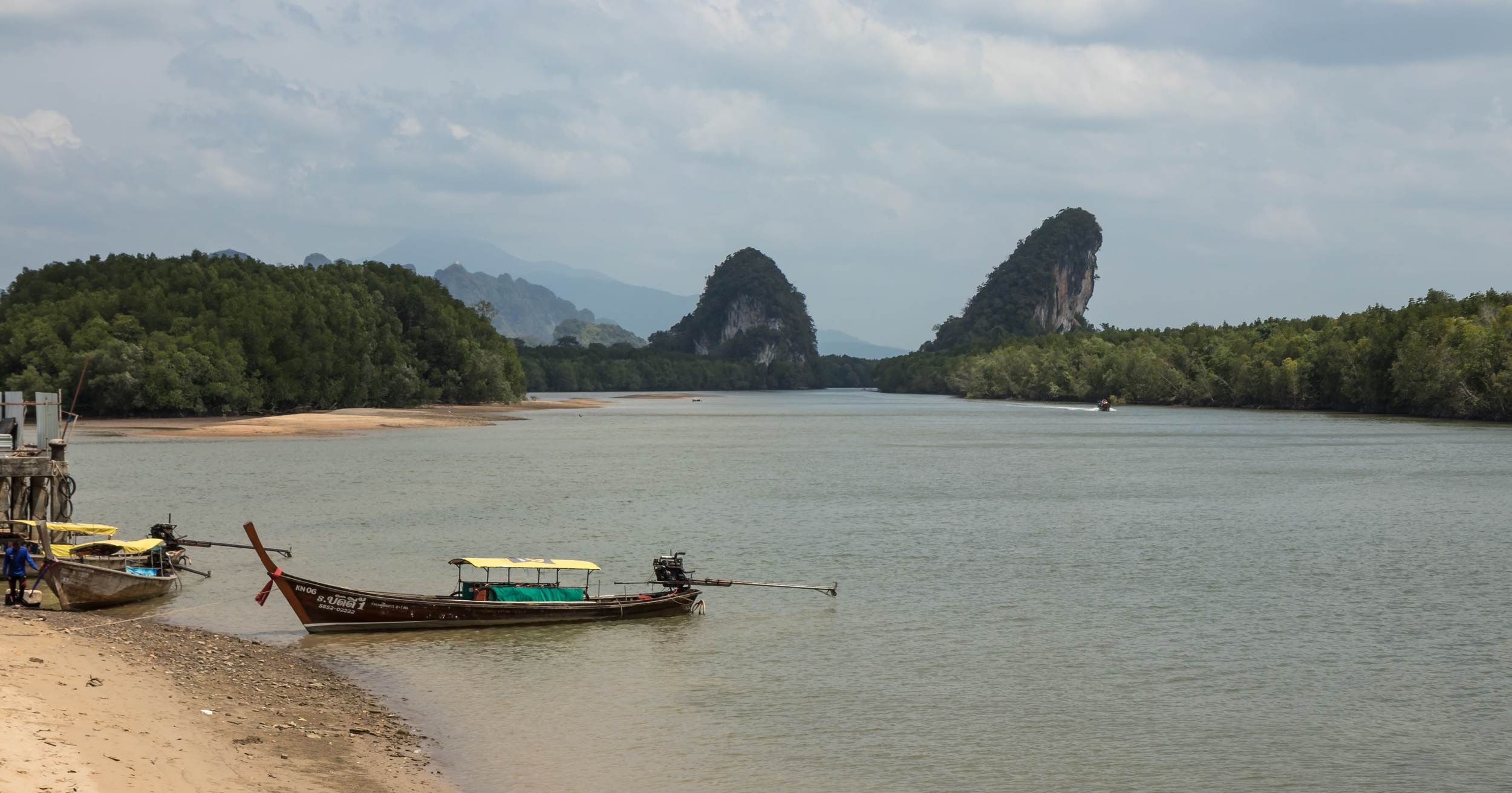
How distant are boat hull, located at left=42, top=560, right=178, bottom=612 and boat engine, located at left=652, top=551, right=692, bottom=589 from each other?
11.4 meters

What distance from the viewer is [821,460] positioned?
76.8m

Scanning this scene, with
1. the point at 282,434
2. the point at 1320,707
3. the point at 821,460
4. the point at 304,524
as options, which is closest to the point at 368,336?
the point at 282,434

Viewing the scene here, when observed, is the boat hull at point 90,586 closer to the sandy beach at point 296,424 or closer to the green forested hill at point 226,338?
the sandy beach at point 296,424

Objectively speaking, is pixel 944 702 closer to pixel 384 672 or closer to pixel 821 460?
pixel 384 672

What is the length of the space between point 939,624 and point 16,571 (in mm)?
19144

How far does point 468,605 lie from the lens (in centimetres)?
2564

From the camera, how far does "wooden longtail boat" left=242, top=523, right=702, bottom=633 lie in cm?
2503

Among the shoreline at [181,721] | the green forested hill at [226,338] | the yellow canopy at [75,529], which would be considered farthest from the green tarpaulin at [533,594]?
the green forested hill at [226,338]

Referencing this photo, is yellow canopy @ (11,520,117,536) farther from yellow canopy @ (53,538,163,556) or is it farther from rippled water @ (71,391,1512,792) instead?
rippled water @ (71,391,1512,792)

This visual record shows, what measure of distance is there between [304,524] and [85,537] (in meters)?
8.35

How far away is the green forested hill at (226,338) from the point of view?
347ft

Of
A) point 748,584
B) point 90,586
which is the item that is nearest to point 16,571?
point 90,586

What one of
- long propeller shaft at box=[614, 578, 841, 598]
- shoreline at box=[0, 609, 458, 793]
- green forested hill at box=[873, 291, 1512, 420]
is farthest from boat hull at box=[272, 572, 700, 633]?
green forested hill at box=[873, 291, 1512, 420]

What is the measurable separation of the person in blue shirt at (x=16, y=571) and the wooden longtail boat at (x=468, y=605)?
4.72 m
